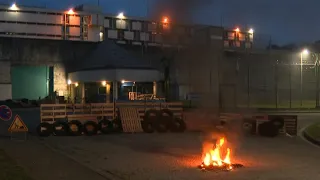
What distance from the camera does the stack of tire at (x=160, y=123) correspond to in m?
25.4

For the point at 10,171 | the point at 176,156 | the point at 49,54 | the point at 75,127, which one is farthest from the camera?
the point at 49,54

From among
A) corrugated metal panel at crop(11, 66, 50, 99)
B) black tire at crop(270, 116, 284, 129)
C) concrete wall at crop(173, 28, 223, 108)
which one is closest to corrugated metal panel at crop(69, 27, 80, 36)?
corrugated metal panel at crop(11, 66, 50, 99)

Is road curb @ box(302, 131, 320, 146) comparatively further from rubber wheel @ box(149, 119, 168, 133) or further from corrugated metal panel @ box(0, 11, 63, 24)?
corrugated metal panel @ box(0, 11, 63, 24)

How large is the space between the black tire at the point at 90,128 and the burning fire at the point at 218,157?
37.2ft

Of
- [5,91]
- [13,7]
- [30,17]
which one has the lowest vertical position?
[5,91]

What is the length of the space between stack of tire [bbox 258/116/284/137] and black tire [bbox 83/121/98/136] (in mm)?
8773

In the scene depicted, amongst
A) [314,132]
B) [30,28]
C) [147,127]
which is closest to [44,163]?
[147,127]

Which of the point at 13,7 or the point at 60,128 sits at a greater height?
the point at 13,7

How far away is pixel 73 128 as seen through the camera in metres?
24.1

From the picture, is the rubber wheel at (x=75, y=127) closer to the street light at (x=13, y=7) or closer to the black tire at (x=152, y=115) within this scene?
the black tire at (x=152, y=115)

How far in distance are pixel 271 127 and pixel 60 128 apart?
11112 millimetres

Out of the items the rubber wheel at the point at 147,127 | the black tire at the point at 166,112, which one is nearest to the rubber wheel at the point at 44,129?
the rubber wheel at the point at 147,127

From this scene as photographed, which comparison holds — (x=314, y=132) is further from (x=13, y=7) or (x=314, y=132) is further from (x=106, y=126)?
(x=13, y=7)

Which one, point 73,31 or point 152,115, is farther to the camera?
point 73,31
